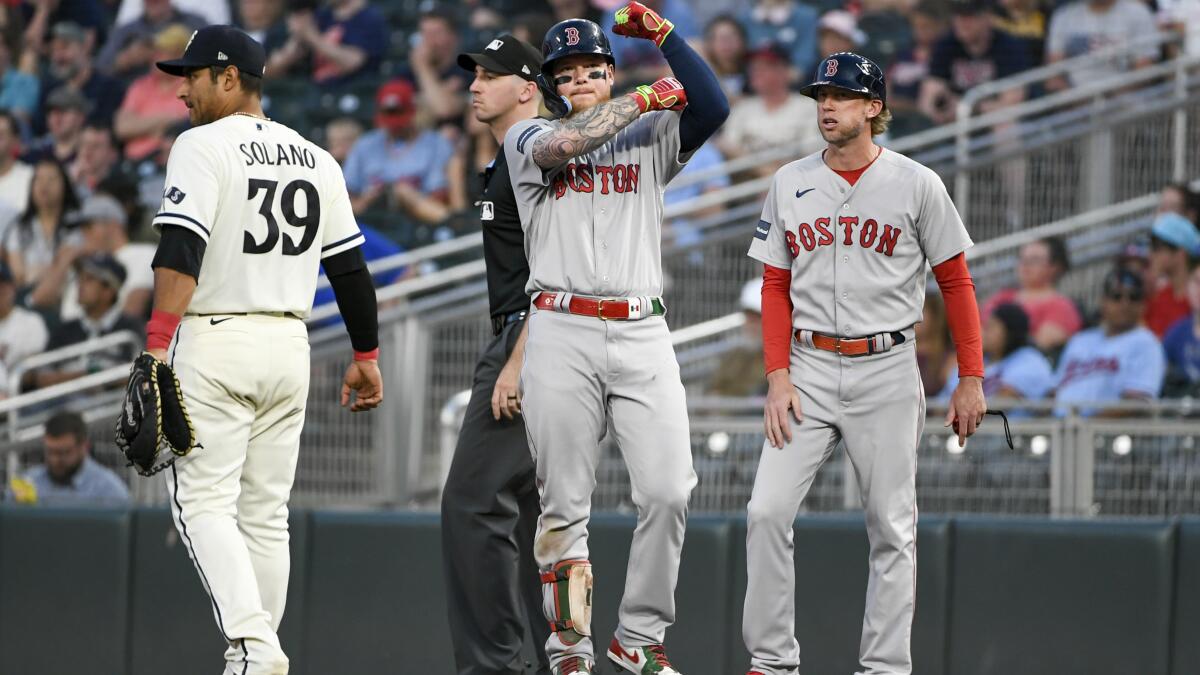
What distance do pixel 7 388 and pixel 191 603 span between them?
9.97 ft

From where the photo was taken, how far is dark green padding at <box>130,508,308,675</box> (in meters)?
6.62

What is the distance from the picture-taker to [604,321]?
4.48 meters

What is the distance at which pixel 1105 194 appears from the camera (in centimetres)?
910

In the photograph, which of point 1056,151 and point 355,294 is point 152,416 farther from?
point 1056,151

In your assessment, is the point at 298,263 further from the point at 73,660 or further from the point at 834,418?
the point at 73,660

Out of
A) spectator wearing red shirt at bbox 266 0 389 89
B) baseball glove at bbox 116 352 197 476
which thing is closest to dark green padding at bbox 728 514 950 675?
baseball glove at bbox 116 352 197 476

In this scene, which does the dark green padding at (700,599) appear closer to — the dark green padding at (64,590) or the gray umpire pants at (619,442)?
the gray umpire pants at (619,442)

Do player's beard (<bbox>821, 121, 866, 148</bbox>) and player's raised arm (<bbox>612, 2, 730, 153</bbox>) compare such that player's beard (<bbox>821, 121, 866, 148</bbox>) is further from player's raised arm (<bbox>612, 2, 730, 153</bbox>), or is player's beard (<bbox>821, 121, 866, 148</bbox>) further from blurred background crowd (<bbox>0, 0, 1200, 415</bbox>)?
blurred background crowd (<bbox>0, 0, 1200, 415</bbox>)

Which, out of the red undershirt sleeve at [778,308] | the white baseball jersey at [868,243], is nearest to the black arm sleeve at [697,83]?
the white baseball jersey at [868,243]

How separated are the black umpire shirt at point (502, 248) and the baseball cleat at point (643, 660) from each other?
3.87 feet

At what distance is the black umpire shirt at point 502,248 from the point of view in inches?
195

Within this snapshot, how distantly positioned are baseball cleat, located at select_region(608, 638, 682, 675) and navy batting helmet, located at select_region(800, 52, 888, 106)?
168 centimetres

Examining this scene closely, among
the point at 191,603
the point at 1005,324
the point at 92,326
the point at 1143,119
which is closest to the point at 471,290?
the point at 191,603

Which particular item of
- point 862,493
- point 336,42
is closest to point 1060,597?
point 862,493
